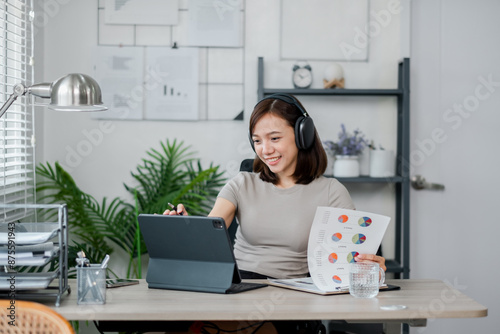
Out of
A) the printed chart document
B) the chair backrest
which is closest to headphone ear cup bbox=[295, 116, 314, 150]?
the printed chart document

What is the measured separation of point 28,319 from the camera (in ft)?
4.48

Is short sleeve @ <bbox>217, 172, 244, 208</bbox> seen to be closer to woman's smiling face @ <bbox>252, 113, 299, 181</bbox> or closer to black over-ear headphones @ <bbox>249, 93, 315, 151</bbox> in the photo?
woman's smiling face @ <bbox>252, 113, 299, 181</bbox>

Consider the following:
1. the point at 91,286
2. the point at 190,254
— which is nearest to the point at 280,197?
the point at 190,254

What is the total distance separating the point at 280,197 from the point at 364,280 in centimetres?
61

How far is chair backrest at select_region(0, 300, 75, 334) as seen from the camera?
1.34 meters

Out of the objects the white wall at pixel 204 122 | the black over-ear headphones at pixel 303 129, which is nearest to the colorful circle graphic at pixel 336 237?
the black over-ear headphones at pixel 303 129

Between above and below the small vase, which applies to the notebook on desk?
below

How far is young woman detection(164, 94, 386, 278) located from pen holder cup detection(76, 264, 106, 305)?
25.5 inches

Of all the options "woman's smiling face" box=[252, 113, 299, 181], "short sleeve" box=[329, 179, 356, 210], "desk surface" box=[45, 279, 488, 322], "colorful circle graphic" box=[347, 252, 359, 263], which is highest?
"woman's smiling face" box=[252, 113, 299, 181]

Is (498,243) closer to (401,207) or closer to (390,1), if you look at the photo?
(401,207)

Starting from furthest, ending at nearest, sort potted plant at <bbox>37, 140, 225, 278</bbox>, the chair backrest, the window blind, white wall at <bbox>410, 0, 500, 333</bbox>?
white wall at <bbox>410, 0, 500, 333</bbox> → potted plant at <bbox>37, 140, 225, 278</bbox> → the window blind → the chair backrest

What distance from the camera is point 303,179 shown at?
224 cm

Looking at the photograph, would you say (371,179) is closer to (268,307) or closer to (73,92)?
(268,307)

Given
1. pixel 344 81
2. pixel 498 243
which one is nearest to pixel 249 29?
pixel 344 81
